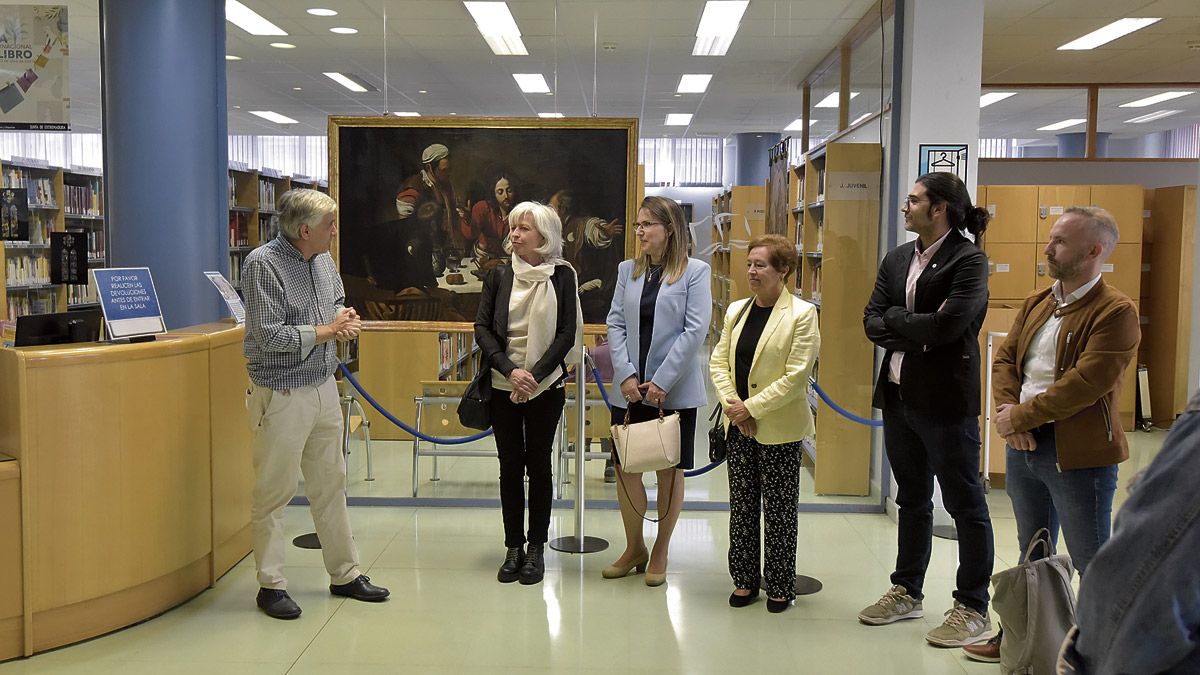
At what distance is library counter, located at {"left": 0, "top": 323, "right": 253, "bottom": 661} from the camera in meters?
3.40

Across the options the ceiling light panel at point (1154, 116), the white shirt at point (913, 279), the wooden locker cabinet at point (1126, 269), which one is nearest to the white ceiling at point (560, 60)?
the wooden locker cabinet at point (1126, 269)

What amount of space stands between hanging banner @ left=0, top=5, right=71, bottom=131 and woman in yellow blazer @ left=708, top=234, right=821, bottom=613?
359cm

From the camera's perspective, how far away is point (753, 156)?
6.16 m

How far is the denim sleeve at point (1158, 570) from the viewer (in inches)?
44.1

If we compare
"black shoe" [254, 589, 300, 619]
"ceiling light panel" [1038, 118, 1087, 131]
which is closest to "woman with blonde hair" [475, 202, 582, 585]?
"black shoe" [254, 589, 300, 619]

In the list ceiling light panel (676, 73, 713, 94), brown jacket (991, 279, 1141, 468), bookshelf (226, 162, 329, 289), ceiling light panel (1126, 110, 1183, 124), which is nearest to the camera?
brown jacket (991, 279, 1141, 468)

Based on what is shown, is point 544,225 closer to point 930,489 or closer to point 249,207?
point 930,489

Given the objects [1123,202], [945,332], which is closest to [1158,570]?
[945,332]

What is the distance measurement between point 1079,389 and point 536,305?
214 centimetres

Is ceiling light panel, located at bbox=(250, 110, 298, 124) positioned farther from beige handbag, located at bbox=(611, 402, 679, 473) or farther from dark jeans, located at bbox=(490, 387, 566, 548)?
beige handbag, located at bbox=(611, 402, 679, 473)

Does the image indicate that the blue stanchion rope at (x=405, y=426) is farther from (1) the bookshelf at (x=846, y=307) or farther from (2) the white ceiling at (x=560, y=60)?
(1) the bookshelf at (x=846, y=307)

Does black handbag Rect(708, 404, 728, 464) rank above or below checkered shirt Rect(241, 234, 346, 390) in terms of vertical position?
below

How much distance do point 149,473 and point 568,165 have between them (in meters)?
2.68

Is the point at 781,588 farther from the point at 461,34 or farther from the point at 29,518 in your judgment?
the point at 461,34
